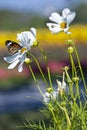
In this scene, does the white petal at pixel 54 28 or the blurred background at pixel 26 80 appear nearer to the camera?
the white petal at pixel 54 28

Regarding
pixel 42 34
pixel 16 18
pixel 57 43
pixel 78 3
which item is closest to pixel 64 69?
pixel 57 43

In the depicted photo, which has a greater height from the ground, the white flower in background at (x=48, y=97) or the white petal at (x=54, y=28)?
the white petal at (x=54, y=28)

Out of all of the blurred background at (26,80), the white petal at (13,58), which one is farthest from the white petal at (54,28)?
the blurred background at (26,80)

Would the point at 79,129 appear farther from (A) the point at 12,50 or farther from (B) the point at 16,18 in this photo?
(B) the point at 16,18

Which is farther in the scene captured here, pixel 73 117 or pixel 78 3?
pixel 78 3

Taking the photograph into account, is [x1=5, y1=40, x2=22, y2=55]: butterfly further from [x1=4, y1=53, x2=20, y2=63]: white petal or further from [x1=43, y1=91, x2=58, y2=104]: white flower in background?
[x1=43, y1=91, x2=58, y2=104]: white flower in background

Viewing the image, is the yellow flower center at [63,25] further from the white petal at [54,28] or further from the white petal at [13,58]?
the white petal at [13,58]

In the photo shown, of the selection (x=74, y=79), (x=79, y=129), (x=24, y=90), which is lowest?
(x=24, y=90)

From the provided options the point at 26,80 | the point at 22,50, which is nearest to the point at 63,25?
the point at 22,50
